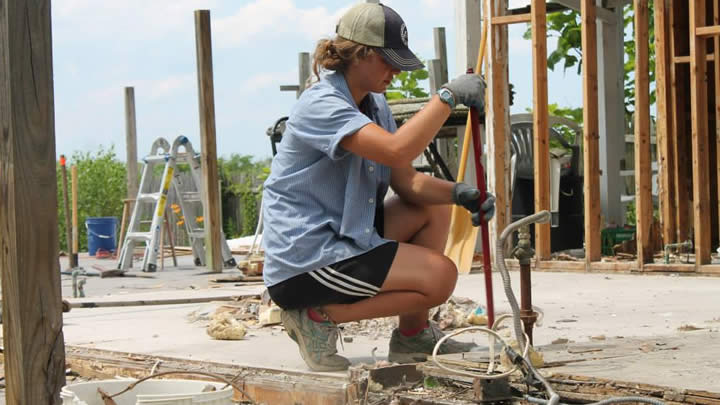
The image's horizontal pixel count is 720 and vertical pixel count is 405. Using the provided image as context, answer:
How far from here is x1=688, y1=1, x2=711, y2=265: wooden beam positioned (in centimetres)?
632

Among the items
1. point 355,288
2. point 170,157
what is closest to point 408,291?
point 355,288

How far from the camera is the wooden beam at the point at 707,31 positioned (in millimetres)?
6210

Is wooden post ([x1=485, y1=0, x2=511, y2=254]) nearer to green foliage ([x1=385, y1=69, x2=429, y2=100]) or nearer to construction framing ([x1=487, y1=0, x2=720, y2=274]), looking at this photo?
construction framing ([x1=487, y1=0, x2=720, y2=274])

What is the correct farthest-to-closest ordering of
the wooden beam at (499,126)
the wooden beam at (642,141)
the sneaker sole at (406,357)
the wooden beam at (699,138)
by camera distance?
the wooden beam at (499,126)
the wooden beam at (642,141)
the wooden beam at (699,138)
the sneaker sole at (406,357)

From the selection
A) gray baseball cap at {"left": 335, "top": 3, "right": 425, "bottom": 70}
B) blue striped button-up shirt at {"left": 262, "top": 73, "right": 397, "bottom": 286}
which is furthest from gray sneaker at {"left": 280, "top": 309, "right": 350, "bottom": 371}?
gray baseball cap at {"left": 335, "top": 3, "right": 425, "bottom": 70}

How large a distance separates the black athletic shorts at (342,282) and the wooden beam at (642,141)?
370 centimetres

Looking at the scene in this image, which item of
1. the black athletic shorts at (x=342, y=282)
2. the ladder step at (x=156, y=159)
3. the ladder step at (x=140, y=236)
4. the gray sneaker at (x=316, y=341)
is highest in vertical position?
the ladder step at (x=156, y=159)

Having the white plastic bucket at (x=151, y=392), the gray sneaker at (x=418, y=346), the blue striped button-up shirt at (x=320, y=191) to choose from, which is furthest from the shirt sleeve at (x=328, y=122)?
the white plastic bucket at (x=151, y=392)

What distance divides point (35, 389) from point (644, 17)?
5126 mm

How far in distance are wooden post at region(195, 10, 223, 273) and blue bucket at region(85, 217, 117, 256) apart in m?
5.03

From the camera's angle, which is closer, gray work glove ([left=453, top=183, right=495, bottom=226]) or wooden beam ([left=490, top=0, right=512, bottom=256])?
gray work glove ([left=453, top=183, right=495, bottom=226])

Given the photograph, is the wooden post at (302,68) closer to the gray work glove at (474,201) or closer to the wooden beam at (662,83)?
the wooden beam at (662,83)

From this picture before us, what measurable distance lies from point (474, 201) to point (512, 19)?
12.7 ft

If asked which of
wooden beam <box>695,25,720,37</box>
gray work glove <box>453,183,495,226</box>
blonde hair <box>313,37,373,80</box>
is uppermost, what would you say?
wooden beam <box>695,25,720,37</box>
